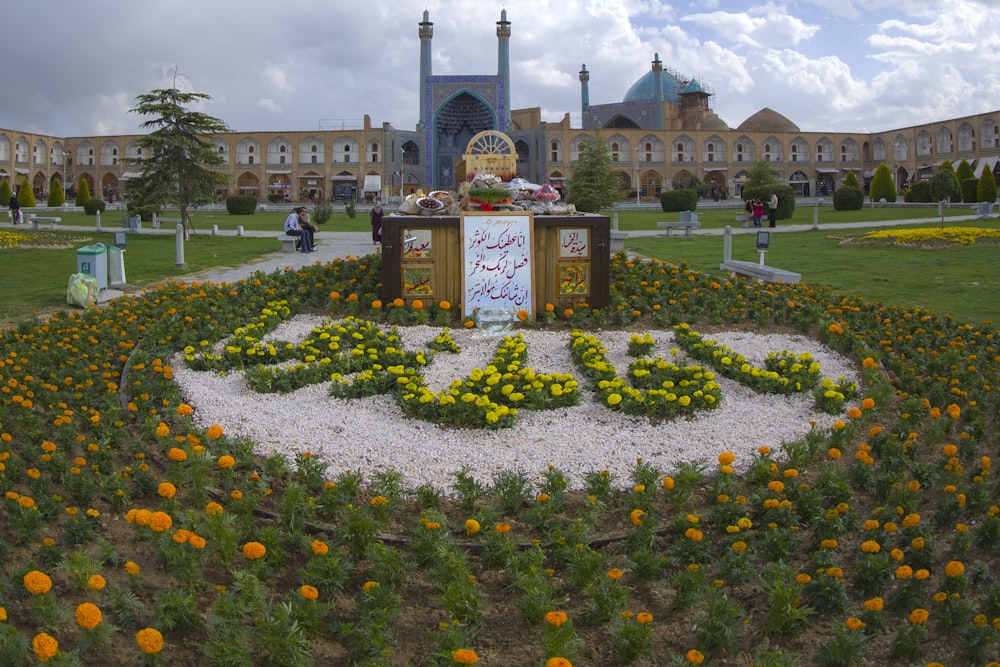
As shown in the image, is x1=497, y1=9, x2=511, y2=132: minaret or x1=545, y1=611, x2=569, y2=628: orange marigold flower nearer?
x1=545, y1=611, x2=569, y2=628: orange marigold flower

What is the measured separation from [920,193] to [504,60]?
2794cm

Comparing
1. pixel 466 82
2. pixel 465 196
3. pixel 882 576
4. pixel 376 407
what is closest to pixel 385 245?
pixel 465 196

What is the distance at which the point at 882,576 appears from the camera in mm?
3859

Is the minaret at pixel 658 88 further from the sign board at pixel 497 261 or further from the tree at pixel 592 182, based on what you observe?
the sign board at pixel 497 261

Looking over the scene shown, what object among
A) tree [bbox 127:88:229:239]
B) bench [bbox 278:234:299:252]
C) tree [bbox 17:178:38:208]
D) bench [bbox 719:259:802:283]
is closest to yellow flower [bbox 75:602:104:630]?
bench [bbox 719:259:802:283]

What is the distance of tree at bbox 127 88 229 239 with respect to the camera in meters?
25.3

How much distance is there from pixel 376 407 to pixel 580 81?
6893cm

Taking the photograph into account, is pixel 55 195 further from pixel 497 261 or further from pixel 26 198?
pixel 497 261

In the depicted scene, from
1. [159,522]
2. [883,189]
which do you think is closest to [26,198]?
[883,189]

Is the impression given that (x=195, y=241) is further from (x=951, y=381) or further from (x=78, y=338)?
(x=951, y=381)

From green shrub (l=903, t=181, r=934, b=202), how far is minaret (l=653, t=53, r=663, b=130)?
27411mm

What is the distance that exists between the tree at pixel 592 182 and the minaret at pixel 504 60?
22402 mm

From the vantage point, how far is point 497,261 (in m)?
9.31

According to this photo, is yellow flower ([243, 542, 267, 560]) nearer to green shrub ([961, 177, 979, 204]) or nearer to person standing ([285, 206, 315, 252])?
person standing ([285, 206, 315, 252])
